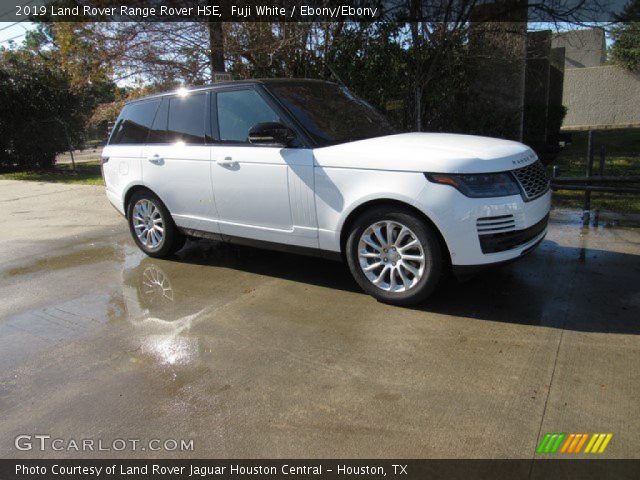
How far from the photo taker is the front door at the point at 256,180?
14.4ft

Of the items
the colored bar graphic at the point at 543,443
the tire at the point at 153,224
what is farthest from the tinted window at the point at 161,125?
the colored bar graphic at the point at 543,443

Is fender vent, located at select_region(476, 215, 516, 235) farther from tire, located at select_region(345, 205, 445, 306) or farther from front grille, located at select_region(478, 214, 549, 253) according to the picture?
tire, located at select_region(345, 205, 445, 306)

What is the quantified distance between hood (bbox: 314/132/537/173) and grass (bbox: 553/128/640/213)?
12.0ft

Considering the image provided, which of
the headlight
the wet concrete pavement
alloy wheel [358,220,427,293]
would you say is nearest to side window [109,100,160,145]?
the wet concrete pavement

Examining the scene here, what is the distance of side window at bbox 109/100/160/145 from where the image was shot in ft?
18.6

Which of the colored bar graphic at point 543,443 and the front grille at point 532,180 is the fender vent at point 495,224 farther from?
the colored bar graphic at point 543,443

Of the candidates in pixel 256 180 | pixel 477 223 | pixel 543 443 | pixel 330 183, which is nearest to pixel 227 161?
pixel 256 180

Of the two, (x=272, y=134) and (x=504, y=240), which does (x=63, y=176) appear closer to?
(x=272, y=134)

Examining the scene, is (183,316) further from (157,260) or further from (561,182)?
(561,182)

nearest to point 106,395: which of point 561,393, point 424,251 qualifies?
point 424,251

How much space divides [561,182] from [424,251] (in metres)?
4.05

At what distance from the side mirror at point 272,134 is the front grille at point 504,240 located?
1.84m

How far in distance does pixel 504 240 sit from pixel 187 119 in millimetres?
3395
